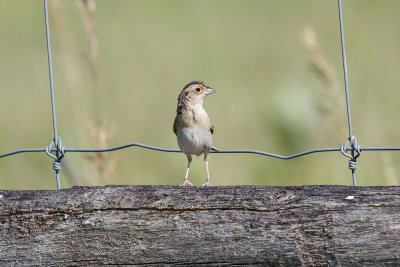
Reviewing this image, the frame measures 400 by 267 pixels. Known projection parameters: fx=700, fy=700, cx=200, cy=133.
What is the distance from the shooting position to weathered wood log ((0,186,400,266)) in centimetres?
287

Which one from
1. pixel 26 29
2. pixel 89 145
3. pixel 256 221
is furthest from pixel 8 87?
pixel 256 221

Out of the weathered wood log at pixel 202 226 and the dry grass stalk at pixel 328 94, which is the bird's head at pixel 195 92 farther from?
the weathered wood log at pixel 202 226

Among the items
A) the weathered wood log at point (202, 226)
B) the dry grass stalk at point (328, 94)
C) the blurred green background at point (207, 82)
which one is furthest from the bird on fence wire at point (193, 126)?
the weathered wood log at point (202, 226)

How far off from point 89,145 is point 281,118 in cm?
182

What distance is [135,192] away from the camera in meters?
3.08

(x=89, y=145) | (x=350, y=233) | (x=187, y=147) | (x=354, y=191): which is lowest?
(x=350, y=233)

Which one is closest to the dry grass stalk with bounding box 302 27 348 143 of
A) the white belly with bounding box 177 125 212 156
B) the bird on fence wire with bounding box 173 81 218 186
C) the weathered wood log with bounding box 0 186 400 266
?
the bird on fence wire with bounding box 173 81 218 186

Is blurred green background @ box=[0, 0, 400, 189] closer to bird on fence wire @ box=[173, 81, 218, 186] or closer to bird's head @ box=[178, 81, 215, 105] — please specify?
bird on fence wire @ box=[173, 81, 218, 186]

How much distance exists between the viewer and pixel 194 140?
470cm

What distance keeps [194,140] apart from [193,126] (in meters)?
0.19

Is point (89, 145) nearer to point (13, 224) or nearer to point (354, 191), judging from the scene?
point (13, 224)

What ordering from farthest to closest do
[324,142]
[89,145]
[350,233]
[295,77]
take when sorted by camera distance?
[295,77]
[324,142]
[89,145]
[350,233]

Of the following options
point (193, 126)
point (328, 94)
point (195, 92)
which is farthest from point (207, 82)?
point (193, 126)

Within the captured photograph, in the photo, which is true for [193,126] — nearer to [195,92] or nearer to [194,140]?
[194,140]
